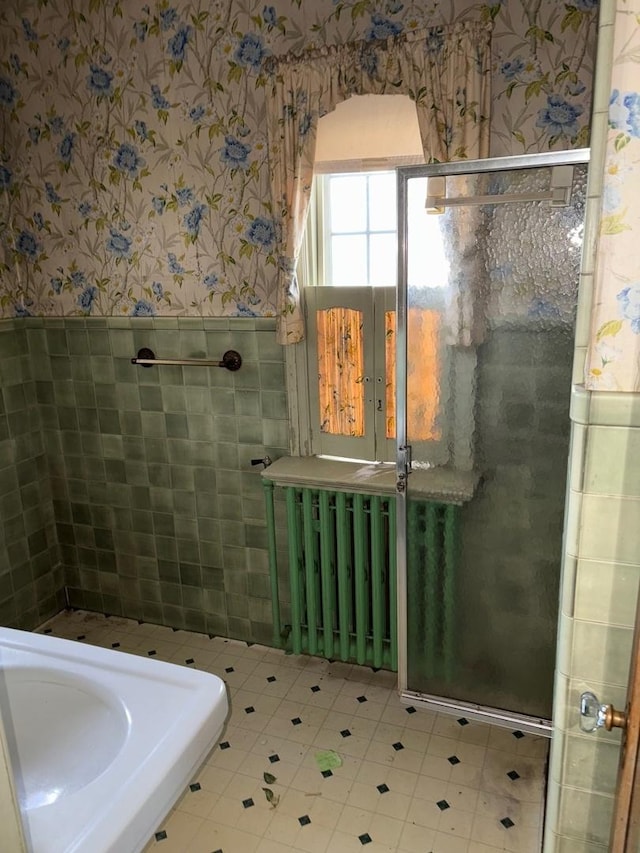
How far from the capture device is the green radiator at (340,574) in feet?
7.86

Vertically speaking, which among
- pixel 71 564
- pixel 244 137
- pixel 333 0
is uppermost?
pixel 333 0

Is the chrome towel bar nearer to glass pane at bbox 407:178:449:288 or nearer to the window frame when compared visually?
the window frame

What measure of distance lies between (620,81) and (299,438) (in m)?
1.77

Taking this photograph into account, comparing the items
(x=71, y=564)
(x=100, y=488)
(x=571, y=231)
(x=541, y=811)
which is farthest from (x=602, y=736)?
(x=71, y=564)

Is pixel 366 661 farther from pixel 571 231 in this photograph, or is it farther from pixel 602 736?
pixel 571 231

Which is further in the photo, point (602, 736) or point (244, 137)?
point (244, 137)

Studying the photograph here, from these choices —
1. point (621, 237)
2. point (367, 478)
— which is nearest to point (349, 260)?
point (367, 478)

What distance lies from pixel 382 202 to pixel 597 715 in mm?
1807

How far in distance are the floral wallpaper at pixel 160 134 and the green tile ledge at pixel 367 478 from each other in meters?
0.60

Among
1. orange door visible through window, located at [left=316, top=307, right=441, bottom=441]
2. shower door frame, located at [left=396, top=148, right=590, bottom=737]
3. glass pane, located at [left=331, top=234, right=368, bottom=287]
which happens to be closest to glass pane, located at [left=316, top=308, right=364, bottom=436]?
orange door visible through window, located at [left=316, top=307, right=441, bottom=441]

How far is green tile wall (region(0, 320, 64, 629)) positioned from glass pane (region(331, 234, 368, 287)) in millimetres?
1368

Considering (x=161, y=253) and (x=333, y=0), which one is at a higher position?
(x=333, y=0)

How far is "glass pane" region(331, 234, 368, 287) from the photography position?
241cm

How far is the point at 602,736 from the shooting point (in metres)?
1.19
